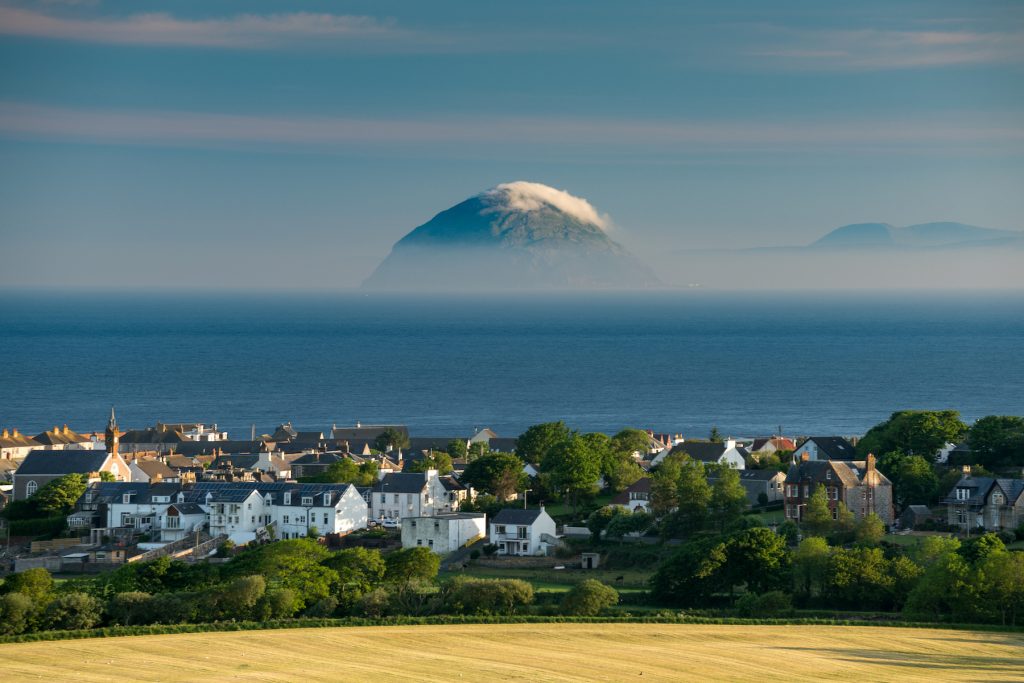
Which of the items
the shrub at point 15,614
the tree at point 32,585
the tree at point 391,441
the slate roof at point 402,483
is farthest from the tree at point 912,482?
the shrub at point 15,614

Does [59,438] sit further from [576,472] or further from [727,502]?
[727,502]

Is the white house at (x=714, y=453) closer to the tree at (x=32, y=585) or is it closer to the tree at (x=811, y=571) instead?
the tree at (x=811, y=571)

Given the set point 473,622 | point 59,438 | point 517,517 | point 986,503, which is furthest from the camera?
point 59,438

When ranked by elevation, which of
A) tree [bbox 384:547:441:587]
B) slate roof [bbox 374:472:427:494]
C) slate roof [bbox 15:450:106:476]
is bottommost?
A: tree [bbox 384:547:441:587]

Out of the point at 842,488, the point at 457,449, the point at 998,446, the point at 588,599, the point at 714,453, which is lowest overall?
the point at 588,599

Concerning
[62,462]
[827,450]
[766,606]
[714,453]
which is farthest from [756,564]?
[62,462]

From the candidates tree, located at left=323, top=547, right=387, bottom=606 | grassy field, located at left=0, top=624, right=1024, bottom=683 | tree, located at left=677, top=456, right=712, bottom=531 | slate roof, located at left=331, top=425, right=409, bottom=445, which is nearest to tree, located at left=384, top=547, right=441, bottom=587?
tree, located at left=323, top=547, right=387, bottom=606

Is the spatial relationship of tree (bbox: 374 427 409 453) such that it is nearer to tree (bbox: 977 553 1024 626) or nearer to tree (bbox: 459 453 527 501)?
tree (bbox: 459 453 527 501)
